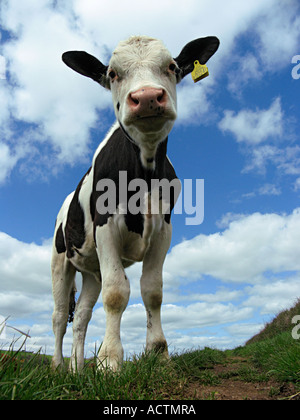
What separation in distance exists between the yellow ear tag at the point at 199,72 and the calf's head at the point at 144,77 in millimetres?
171

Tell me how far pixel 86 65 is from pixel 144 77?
1.52m

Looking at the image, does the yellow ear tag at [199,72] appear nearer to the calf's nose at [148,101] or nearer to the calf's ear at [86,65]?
the calf's ear at [86,65]

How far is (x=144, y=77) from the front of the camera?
184 inches

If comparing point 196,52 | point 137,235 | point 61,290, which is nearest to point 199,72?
point 196,52

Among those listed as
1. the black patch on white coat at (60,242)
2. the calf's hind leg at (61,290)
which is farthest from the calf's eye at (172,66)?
the calf's hind leg at (61,290)

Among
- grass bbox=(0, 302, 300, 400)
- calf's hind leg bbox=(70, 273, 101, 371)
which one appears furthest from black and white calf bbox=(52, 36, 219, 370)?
calf's hind leg bbox=(70, 273, 101, 371)

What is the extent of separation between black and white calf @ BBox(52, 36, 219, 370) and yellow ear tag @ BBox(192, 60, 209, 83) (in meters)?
0.16

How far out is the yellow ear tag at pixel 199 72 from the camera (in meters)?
5.59

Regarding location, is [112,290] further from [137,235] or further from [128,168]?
[128,168]

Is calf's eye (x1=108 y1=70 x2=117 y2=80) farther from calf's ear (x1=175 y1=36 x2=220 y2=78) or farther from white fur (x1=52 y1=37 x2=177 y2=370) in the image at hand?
calf's ear (x1=175 y1=36 x2=220 y2=78)

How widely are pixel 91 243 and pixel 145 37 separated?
3.39m

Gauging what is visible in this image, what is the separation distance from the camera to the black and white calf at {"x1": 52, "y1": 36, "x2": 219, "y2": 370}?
4484 mm
